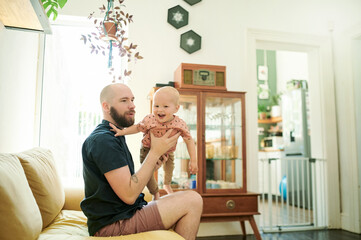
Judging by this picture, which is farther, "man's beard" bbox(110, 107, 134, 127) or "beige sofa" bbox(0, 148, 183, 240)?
"man's beard" bbox(110, 107, 134, 127)

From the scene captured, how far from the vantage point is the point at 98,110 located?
3.57m

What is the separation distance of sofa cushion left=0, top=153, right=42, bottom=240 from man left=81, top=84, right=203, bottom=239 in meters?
0.29

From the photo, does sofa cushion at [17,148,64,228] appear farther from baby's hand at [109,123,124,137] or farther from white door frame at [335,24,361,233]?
white door frame at [335,24,361,233]

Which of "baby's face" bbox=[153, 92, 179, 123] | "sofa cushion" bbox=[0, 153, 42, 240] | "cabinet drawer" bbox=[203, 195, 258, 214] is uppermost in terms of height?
"baby's face" bbox=[153, 92, 179, 123]

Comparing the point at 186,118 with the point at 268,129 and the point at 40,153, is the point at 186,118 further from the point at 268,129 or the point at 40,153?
the point at 268,129

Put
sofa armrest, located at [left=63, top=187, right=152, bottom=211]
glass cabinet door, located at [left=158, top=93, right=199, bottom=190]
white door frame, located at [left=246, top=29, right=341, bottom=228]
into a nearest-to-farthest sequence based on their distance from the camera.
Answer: sofa armrest, located at [left=63, top=187, right=152, bottom=211]
glass cabinet door, located at [left=158, top=93, right=199, bottom=190]
white door frame, located at [left=246, top=29, right=341, bottom=228]

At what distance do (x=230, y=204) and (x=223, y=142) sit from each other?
64 cm

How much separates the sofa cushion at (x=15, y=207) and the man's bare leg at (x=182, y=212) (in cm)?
61

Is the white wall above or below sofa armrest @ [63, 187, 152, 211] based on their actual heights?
above

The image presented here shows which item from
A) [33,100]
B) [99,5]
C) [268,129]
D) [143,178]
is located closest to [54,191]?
[143,178]

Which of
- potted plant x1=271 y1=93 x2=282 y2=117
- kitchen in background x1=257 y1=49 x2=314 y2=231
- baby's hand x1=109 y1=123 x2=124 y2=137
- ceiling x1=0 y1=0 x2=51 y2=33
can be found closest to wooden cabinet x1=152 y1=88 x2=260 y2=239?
kitchen in background x1=257 y1=49 x2=314 y2=231

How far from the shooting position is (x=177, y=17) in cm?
354

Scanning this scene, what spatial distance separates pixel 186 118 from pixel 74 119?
4.21 feet

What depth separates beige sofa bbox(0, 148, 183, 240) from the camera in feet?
3.77
